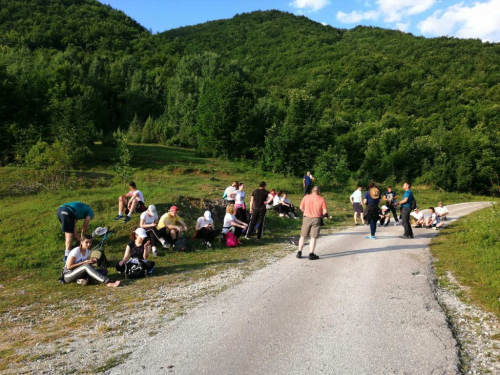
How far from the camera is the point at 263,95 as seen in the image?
2566 inches

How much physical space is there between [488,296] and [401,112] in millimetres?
72007

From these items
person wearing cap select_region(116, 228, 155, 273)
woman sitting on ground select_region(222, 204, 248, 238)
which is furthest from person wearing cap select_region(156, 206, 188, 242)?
person wearing cap select_region(116, 228, 155, 273)

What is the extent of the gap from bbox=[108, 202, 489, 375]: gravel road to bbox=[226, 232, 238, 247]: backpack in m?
3.41

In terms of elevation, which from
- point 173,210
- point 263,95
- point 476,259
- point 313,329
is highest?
point 263,95

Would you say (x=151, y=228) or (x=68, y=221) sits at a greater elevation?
(x=68, y=221)

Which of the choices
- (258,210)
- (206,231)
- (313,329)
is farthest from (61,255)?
(313,329)

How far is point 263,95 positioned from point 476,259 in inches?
2344

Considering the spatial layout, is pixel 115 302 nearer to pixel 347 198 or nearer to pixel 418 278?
pixel 418 278

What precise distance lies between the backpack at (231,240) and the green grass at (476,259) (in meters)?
5.74

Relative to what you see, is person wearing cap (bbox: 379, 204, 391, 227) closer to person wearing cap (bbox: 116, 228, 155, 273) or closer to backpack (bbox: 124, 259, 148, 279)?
person wearing cap (bbox: 116, 228, 155, 273)

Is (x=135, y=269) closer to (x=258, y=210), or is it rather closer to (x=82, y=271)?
(x=82, y=271)

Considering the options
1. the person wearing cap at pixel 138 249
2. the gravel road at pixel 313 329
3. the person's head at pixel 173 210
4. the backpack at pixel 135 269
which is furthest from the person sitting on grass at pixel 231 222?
the backpack at pixel 135 269

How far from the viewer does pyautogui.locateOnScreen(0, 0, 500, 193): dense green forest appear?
28641mm

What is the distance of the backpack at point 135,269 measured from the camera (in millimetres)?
7871
